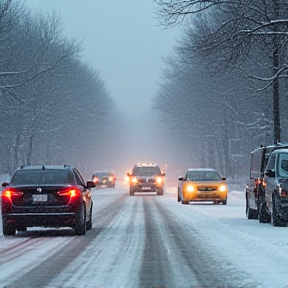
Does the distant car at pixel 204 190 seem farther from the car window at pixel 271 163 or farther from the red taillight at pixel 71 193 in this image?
the red taillight at pixel 71 193

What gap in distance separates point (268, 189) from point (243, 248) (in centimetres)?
719

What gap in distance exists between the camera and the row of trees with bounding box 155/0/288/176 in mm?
27562

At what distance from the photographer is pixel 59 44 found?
7094 cm

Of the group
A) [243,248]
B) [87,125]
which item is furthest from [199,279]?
[87,125]

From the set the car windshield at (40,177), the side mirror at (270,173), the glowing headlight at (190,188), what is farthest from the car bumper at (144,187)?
the car windshield at (40,177)

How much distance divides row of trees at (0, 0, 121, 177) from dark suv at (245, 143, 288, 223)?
13944 millimetres

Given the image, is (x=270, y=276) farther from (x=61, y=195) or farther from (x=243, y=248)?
(x=61, y=195)

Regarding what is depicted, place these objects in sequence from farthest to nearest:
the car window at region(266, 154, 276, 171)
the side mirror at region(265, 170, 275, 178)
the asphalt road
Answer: the car window at region(266, 154, 276, 171) → the side mirror at region(265, 170, 275, 178) → the asphalt road

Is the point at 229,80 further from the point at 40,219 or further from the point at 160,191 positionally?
the point at 40,219

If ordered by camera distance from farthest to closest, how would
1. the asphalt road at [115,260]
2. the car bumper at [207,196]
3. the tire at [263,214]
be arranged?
1. the car bumper at [207,196]
2. the tire at [263,214]
3. the asphalt road at [115,260]

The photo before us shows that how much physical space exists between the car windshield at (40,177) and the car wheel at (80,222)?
78 centimetres

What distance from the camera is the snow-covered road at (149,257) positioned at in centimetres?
1052

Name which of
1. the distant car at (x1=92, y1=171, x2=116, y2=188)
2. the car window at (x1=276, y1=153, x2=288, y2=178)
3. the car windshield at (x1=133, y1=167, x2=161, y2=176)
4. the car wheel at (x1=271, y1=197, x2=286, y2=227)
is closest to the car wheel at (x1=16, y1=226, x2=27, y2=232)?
the car wheel at (x1=271, y1=197, x2=286, y2=227)

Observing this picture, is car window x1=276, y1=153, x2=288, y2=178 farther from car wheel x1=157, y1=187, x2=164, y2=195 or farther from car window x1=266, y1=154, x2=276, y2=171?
car wheel x1=157, y1=187, x2=164, y2=195
